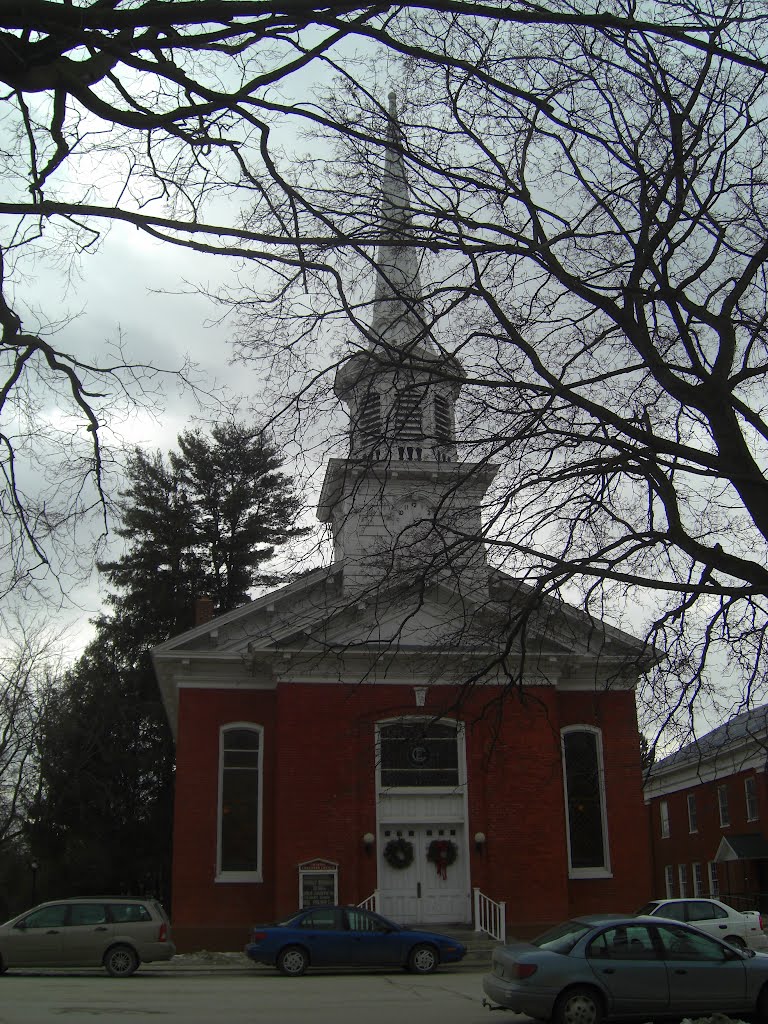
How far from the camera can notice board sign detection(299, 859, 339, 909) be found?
23.6 m

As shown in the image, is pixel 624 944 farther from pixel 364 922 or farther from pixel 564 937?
pixel 364 922

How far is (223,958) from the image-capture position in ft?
75.5

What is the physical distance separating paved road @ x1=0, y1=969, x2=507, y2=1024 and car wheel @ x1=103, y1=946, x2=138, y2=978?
0.25 metres

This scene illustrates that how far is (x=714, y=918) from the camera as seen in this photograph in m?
23.3

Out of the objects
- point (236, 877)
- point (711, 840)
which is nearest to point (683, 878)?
point (711, 840)

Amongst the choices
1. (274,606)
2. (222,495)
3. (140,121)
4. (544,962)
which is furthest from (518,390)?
(222,495)

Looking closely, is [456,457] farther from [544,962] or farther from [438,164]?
[544,962]

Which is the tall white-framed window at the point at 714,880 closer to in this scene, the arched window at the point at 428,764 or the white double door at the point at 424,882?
the white double door at the point at 424,882

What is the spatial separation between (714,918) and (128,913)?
40.3 ft

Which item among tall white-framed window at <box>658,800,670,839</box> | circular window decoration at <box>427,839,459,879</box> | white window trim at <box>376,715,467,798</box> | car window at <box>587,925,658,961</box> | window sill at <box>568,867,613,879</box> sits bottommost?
car window at <box>587,925,658,961</box>

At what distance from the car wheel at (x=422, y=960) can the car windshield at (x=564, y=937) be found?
7.12 m

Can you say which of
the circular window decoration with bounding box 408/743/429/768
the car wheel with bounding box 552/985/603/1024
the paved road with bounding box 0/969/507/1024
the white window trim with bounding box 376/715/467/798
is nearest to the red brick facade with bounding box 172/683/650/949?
the white window trim with bounding box 376/715/467/798

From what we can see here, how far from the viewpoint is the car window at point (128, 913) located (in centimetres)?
1989

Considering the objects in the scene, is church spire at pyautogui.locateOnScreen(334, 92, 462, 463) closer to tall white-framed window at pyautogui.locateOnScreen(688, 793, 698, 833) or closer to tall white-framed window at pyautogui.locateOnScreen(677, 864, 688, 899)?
tall white-framed window at pyautogui.locateOnScreen(688, 793, 698, 833)
